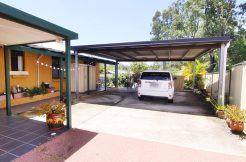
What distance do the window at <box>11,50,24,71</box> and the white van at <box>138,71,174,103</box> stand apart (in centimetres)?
635

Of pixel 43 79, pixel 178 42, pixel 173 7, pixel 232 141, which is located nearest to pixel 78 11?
pixel 43 79

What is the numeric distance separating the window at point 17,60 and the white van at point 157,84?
6.35 meters

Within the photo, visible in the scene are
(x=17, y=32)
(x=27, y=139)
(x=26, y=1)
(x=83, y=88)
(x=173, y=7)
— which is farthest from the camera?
(x=173, y=7)

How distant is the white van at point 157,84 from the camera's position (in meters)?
8.32

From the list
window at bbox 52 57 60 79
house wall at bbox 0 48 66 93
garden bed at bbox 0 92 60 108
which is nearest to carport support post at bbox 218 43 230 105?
garden bed at bbox 0 92 60 108

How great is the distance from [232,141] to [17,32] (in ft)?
20.5

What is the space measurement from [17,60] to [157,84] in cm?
728

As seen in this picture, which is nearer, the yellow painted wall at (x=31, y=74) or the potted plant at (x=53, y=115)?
the potted plant at (x=53, y=115)

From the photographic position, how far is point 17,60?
835 centimetres

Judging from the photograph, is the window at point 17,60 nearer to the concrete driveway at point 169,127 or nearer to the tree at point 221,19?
the concrete driveway at point 169,127

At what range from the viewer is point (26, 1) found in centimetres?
798

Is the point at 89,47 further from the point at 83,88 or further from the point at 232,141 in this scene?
the point at 232,141

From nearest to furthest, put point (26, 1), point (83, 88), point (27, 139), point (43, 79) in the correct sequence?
1. point (27, 139)
2. point (26, 1)
3. point (43, 79)
4. point (83, 88)

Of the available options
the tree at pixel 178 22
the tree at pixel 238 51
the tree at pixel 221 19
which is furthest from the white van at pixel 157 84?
the tree at pixel 178 22
